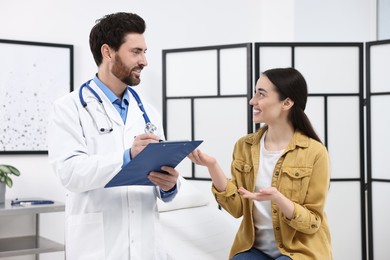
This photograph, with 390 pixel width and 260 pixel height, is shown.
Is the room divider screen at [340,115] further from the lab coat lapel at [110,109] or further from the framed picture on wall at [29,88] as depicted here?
the lab coat lapel at [110,109]

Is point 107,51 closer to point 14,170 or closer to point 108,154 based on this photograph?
point 108,154

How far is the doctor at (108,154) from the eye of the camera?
190cm

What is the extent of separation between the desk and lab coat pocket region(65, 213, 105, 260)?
1575mm

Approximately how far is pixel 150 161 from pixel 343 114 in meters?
2.62

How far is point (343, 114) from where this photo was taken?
165 inches

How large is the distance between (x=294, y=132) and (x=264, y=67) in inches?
69.2

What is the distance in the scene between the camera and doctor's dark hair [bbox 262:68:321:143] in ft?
8.07

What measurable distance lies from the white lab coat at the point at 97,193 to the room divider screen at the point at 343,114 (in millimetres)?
2197

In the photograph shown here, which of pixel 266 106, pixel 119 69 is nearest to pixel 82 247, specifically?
pixel 119 69

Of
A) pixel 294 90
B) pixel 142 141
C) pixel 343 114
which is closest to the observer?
pixel 142 141

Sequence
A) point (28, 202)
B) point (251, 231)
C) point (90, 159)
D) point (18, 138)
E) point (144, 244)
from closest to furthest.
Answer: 1. point (90, 159)
2. point (144, 244)
3. point (251, 231)
4. point (28, 202)
5. point (18, 138)

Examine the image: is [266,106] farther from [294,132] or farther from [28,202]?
[28,202]

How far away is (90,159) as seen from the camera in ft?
6.19

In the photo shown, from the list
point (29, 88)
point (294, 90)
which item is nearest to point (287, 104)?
point (294, 90)
